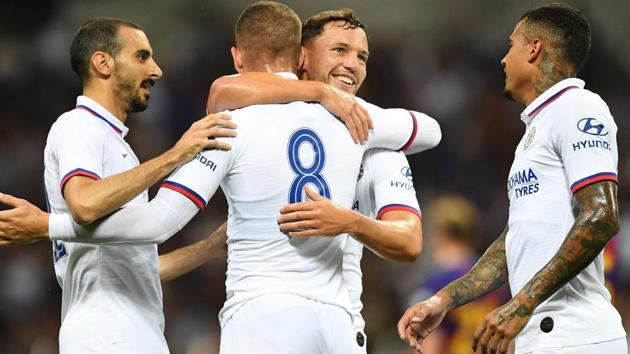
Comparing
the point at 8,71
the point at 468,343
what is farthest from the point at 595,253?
the point at 8,71

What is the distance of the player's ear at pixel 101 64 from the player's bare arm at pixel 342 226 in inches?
53.4

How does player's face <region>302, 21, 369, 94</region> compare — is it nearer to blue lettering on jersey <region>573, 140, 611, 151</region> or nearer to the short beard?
the short beard

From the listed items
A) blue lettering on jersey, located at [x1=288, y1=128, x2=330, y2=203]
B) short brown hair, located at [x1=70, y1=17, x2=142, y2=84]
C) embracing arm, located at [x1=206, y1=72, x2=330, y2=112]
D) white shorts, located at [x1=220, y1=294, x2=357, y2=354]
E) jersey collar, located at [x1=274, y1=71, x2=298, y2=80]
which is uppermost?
short brown hair, located at [x1=70, y1=17, x2=142, y2=84]

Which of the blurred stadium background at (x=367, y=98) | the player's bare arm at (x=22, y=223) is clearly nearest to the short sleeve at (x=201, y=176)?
the player's bare arm at (x=22, y=223)

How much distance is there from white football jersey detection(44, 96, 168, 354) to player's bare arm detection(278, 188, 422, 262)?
0.86m

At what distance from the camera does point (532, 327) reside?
11.1ft

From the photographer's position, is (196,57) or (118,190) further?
(196,57)

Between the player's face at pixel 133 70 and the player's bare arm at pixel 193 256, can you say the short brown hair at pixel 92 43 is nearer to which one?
the player's face at pixel 133 70

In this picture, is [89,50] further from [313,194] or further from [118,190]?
[313,194]

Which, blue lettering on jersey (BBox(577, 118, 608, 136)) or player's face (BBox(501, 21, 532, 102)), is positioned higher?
player's face (BBox(501, 21, 532, 102))

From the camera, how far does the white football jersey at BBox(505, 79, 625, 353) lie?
10.8 ft

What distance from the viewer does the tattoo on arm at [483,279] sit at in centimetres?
385

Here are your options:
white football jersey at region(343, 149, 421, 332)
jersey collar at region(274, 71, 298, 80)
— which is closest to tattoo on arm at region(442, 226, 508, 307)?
white football jersey at region(343, 149, 421, 332)

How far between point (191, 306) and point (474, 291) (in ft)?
14.5
